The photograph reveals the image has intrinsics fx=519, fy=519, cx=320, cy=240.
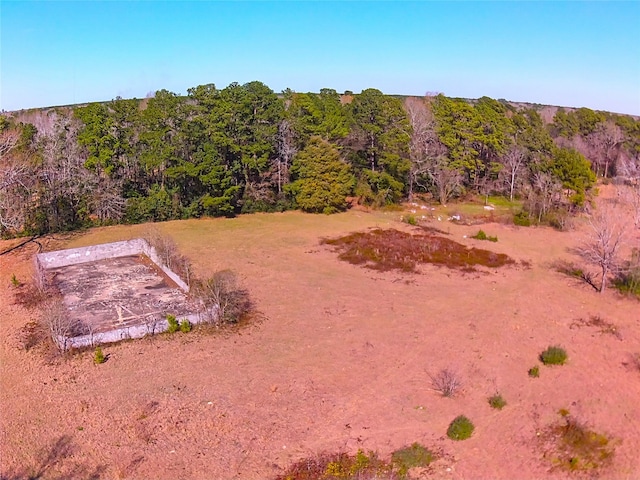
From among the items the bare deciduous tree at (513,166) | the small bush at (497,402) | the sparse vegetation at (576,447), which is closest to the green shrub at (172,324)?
the small bush at (497,402)

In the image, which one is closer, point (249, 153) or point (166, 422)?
point (166, 422)

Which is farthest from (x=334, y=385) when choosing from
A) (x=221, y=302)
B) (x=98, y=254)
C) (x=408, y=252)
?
(x=98, y=254)

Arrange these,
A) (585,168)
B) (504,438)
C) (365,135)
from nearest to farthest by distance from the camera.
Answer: (504,438), (585,168), (365,135)

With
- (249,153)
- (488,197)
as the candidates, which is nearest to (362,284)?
(249,153)

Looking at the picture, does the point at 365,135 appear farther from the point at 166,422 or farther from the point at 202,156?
the point at 166,422

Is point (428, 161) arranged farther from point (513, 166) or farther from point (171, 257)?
point (171, 257)

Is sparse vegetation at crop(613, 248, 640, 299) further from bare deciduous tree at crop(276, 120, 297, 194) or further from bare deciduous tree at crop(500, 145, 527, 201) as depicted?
bare deciduous tree at crop(276, 120, 297, 194)

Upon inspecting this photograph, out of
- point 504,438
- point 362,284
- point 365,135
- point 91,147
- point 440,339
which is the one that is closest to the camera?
point 504,438

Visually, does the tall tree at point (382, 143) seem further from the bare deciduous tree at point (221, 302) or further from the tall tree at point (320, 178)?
the bare deciduous tree at point (221, 302)
